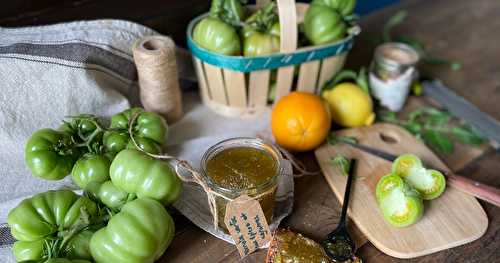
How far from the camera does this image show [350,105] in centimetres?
93

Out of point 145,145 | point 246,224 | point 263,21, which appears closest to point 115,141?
point 145,145

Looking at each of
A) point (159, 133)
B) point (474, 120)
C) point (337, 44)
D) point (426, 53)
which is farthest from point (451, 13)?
point (159, 133)

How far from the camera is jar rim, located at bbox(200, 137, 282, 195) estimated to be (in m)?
0.66

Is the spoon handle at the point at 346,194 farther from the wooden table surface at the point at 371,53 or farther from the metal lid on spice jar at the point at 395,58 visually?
the metal lid on spice jar at the point at 395,58

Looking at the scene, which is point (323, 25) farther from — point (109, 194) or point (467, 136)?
point (109, 194)

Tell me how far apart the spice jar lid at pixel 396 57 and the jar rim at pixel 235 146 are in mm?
417

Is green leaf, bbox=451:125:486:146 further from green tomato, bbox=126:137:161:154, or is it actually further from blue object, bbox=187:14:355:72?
green tomato, bbox=126:137:161:154

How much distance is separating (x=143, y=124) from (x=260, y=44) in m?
0.29

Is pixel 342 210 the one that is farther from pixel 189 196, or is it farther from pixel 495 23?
pixel 495 23

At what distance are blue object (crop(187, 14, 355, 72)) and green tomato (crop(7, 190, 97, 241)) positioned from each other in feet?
1.23

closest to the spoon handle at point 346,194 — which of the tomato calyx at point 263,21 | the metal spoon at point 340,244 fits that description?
the metal spoon at point 340,244

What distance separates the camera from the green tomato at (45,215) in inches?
24.4

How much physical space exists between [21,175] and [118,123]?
206 mm

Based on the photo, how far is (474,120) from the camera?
3.23 ft
